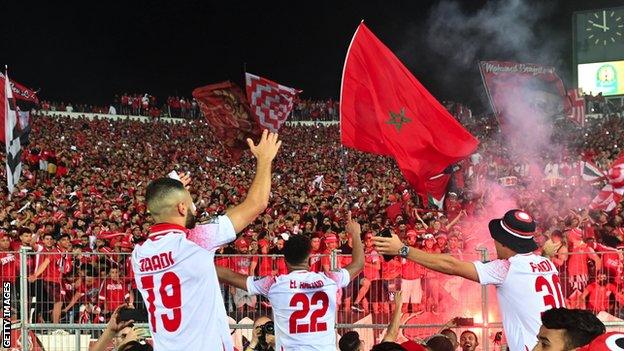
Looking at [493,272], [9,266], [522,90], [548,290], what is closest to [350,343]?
[493,272]

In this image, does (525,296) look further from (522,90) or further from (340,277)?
(522,90)

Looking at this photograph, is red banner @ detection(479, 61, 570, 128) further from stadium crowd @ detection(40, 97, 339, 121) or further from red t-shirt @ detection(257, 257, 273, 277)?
stadium crowd @ detection(40, 97, 339, 121)

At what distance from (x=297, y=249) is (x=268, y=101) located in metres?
13.2

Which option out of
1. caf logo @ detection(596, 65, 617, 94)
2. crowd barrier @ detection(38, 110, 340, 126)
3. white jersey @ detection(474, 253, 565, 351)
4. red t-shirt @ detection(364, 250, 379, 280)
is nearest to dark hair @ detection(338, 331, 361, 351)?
white jersey @ detection(474, 253, 565, 351)

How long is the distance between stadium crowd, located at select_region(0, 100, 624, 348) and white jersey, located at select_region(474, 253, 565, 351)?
8.66 feet

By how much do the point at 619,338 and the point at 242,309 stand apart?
22.4ft

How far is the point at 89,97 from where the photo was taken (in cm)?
7981

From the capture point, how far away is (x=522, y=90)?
2338 centimetres

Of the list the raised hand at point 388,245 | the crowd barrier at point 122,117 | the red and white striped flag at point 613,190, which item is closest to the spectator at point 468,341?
the raised hand at point 388,245

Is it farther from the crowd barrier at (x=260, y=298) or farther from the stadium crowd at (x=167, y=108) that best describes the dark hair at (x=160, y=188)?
the stadium crowd at (x=167, y=108)

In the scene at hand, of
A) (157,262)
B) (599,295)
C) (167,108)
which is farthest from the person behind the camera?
(167,108)

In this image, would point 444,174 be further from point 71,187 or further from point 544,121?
point 544,121

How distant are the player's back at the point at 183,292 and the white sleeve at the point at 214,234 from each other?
0.03 metres

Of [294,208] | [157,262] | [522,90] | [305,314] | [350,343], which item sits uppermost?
[522,90]
